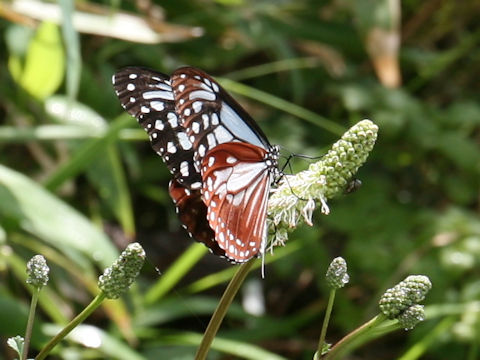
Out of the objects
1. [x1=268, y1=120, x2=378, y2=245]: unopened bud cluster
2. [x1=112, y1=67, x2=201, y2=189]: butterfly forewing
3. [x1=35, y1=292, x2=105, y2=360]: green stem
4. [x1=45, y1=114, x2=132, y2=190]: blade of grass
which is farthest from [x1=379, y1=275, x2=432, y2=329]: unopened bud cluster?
[x1=45, y1=114, x2=132, y2=190]: blade of grass

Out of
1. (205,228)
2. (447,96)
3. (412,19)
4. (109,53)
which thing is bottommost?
(205,228)

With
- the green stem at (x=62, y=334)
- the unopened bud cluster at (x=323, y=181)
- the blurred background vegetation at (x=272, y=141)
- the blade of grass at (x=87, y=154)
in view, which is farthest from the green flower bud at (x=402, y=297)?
the blade of grass at (x=87, y=154)

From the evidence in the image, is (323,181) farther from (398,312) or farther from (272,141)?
(272,141)

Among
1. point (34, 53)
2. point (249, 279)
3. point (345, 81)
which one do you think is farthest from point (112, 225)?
point (345, 81)

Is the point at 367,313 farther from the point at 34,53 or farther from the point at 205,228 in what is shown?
the point at 205,228

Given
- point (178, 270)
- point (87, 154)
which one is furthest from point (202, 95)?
point (178, 270)

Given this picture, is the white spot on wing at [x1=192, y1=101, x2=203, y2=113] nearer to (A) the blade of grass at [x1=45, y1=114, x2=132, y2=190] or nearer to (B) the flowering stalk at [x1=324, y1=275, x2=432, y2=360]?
(B) the flowering stalk at [x1=324, y1=275, x2=432, y2=360]
